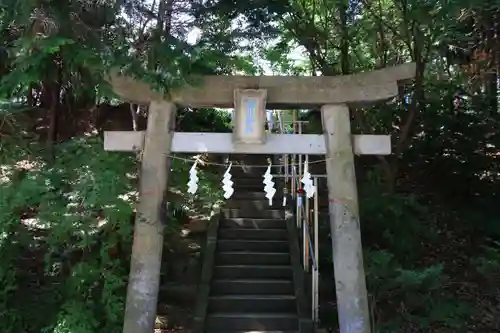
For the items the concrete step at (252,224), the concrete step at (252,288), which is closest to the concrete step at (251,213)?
the concrete step at (252,224)

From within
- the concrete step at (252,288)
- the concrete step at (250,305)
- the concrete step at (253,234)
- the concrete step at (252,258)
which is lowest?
the concrete step at (250,305)

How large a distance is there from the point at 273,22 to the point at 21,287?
182 inches

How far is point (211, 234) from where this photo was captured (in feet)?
24.8

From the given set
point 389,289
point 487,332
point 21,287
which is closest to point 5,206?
point 21,287

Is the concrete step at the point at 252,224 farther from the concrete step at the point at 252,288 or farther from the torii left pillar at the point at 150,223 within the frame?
the torii left pillar at the point at 150,223

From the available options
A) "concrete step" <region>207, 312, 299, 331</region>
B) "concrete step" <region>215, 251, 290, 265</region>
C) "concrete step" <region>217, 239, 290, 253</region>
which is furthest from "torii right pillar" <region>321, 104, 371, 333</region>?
"concrete step" <region>217, 239, 290, 253</region>

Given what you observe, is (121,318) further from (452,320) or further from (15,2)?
(452,320)

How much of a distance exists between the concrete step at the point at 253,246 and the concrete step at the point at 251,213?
0.74 meters

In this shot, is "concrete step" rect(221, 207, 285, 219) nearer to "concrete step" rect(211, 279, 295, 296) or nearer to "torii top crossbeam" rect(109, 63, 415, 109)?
"concrete step" rect(211, 279, 295, 296)

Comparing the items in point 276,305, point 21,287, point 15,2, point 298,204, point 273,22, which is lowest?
point 276,305

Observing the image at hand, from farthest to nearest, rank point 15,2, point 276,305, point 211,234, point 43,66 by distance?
point 211,234 → point 276,305 → point 43,66 → point 15,2

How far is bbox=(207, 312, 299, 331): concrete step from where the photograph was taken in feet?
20.1

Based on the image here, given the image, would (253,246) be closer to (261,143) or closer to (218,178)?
(218,178)

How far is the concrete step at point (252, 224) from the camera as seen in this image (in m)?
8.02
